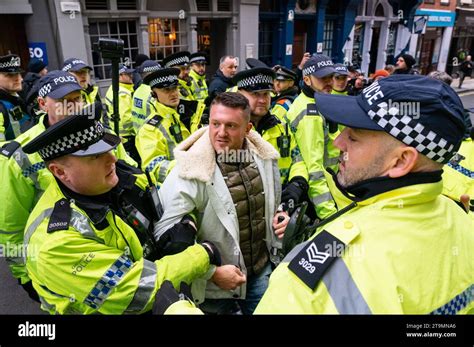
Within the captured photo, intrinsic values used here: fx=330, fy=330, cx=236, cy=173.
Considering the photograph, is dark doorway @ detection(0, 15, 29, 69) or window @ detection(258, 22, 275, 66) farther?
window @ detection(258, 22, 275, 66)

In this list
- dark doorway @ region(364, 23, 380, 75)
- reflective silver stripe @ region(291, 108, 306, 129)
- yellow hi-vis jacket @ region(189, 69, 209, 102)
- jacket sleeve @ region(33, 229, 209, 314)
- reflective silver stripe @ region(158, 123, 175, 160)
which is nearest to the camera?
jacket sleeve @ region(33, 229, 209, 314)

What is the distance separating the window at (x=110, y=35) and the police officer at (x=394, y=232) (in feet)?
30.1

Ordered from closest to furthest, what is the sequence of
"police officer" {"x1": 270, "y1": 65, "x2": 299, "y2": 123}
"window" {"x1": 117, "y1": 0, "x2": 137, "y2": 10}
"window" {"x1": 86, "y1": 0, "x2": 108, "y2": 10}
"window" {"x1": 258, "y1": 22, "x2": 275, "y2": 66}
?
"police officer" {"x1": 270, "y1": 65, "x2": 299, "y2": 123}
"window" {"x1": 86, "y1": 0, "x2": 108, "y2": 10}
"window" {"x1": 117, "y1": 0, "x2": 137, "y2": 10}
"window" {"x1": 258, "y1": 22, "x2": 275, "y2": 66}

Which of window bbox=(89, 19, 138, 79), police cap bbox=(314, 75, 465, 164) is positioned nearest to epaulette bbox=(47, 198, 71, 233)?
police cap bbox=(314, 75, 465, 164)

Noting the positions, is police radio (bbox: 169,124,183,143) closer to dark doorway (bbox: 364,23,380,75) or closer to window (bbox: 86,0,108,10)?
window (bbox: 86,0,108,10)

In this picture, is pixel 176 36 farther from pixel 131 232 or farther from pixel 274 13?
pixel 131 232

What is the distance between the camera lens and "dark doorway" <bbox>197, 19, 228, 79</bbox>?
1222 centimetres

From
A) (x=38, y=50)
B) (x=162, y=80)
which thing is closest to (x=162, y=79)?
(x=162, y=80)

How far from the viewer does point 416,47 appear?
19.8m

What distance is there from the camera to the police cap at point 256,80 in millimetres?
3379

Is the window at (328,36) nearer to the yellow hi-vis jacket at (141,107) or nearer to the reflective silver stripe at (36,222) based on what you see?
the yellow hi-vis jacket at (141,107)

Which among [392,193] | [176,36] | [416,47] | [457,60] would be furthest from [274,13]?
[392,193]

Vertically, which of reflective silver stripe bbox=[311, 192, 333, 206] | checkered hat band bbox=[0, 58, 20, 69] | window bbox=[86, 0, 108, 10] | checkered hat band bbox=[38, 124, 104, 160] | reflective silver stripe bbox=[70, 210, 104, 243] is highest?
window bbox=[86, 0, 108, 10]

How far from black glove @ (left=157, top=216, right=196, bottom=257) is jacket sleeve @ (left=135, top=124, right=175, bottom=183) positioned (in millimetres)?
1057
